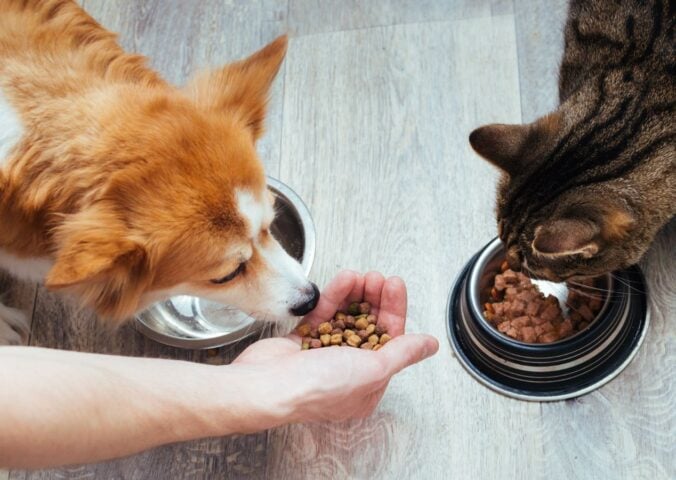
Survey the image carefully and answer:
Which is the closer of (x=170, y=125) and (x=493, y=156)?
(x=170, y=125)

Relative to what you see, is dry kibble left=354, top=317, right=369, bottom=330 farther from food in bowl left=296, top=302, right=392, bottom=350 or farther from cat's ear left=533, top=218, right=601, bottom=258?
cat's ear left=533, top=218, right=601, bottom=258

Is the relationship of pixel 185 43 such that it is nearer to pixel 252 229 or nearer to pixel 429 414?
pixel 252 229

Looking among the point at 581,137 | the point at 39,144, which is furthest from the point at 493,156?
the point at 39,144

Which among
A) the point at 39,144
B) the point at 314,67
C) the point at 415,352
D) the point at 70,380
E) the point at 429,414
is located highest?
the point at 39,144

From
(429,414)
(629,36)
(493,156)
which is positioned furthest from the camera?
(429,414)

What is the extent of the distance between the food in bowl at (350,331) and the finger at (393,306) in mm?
24

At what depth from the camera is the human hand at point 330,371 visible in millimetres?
1507

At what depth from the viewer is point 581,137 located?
1.66 m

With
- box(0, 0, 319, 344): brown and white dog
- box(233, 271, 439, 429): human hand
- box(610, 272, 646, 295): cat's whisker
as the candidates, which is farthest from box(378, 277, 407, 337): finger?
box(610, 272, 646, 295): cat's whisker

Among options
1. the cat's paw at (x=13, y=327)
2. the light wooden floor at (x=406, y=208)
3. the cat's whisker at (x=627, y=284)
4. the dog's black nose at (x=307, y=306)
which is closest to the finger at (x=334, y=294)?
the dog's black nose at (x=307, y=306)

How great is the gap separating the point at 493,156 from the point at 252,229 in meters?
0.56

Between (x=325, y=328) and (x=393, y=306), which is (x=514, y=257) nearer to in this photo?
(x=393, y=306)

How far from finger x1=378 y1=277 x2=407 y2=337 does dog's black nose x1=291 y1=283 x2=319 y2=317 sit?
0.66 feet

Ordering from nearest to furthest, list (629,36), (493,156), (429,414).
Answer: (493,156) < (629,36) < (429,414)
